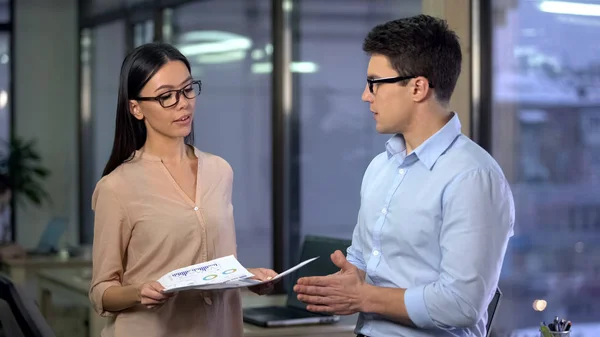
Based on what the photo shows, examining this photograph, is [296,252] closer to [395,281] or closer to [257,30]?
[257,30]

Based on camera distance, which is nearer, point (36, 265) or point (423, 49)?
point (423, 49)

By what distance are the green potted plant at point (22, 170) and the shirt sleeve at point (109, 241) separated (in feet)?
24.0

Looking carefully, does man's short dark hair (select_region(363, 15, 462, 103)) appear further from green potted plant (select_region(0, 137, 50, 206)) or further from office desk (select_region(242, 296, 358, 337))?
green potted plant (select_region(0, 137, 50, 206))

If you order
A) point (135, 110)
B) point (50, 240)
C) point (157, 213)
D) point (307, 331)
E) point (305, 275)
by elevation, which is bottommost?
point (50, 240)

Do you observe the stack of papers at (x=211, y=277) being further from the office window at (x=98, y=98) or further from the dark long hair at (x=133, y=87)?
the office window at (x=98, y=98)

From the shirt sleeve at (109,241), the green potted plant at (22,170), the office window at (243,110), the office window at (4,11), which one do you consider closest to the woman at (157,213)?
the shirt sleeve at (109,241)

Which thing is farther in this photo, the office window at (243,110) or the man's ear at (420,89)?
the office window at (243,110)

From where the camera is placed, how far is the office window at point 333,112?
209 inches

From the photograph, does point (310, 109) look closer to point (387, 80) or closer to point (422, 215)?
point (387, 80)

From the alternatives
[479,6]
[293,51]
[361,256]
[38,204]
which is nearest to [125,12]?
[38,204]

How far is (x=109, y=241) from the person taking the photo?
2.50m

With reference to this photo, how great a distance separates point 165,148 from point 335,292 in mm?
859

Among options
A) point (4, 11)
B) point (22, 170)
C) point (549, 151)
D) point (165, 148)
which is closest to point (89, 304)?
point (549, 151)

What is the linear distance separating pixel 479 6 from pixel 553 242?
1131 mm
